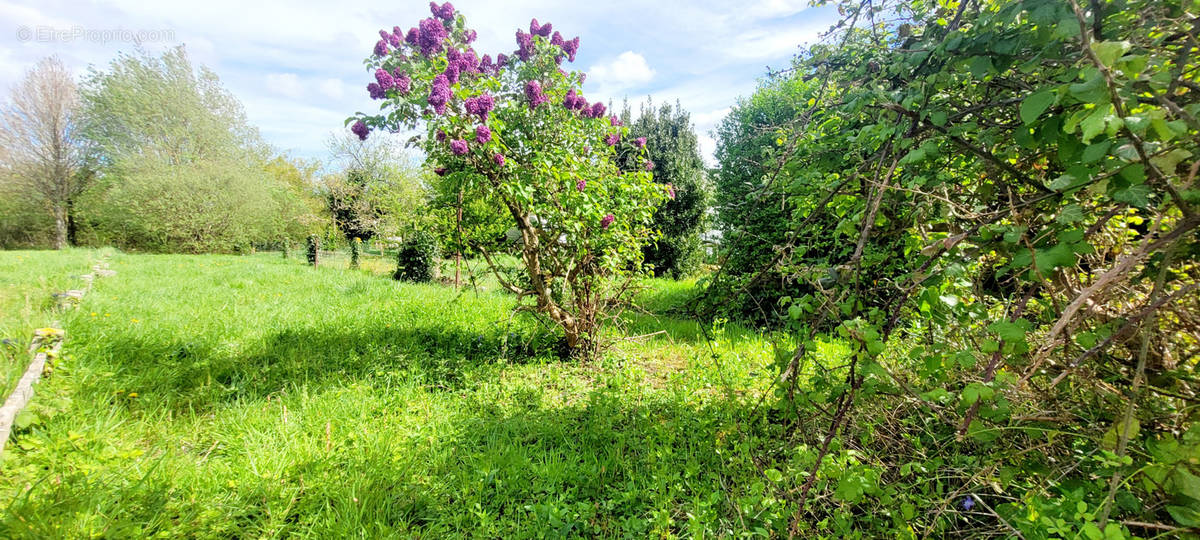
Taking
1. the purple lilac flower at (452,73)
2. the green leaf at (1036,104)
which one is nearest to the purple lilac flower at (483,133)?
the purple lilac flower at (452,73)

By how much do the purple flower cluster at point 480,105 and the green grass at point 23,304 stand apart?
3142mm

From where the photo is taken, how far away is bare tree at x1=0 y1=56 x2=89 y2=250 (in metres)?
17.3

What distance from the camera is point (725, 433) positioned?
7.96 feet

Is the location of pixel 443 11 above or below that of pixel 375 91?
above

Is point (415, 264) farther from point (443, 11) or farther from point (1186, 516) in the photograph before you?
point (1186, 516)

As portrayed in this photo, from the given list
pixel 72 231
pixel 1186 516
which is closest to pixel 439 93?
pixel 1186 516

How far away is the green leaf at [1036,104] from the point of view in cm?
83

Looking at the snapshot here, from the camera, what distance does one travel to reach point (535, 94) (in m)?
3.03

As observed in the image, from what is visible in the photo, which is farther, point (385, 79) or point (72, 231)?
point (72, 231)

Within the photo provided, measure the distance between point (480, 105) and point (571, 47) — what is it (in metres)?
1.14

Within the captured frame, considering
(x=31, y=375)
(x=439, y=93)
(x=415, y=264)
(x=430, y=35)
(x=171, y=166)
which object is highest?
(x=171, y=166)

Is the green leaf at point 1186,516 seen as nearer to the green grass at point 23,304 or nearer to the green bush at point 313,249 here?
the green grass at point 23,304

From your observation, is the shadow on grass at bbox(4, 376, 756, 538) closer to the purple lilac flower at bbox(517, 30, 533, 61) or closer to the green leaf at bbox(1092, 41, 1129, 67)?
the green leaf at bbox(1092, 41, 1129, 67)

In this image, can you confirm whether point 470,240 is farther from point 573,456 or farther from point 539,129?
point 573,456
